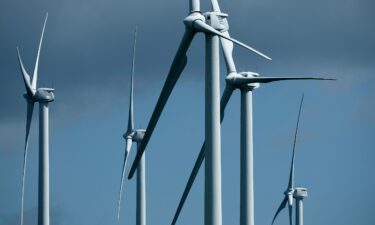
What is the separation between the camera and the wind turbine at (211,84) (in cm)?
5950

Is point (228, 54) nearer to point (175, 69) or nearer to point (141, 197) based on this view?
point (175, 69)

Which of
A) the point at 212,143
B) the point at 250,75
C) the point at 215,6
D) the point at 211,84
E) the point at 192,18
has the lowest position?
the point at 212,143

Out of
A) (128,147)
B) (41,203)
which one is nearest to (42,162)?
(41,203)

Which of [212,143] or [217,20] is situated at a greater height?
[217,20]

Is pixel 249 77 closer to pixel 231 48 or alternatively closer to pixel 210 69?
pixel 231 48

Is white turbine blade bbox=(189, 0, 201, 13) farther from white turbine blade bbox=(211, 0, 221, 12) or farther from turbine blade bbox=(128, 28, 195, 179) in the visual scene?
white turbine blade bbox=(211, 0, 221, 12)

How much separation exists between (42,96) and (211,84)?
28.0m

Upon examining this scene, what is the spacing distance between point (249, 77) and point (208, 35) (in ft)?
→ 35.6

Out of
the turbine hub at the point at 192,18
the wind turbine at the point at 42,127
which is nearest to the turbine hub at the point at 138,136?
the wind turbine at the point at 42,127

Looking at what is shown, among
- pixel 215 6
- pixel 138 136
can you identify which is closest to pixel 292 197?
pixel 138 136

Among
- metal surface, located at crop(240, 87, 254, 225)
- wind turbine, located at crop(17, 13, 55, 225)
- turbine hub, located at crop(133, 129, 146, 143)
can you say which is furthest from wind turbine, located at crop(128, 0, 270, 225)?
turbine hub, located at crop(133, 129, 146, 143)

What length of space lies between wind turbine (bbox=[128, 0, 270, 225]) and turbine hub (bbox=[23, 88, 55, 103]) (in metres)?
24.2

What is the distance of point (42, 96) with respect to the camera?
86250 millimetres

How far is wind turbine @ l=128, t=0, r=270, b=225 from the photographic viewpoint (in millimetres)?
59500
